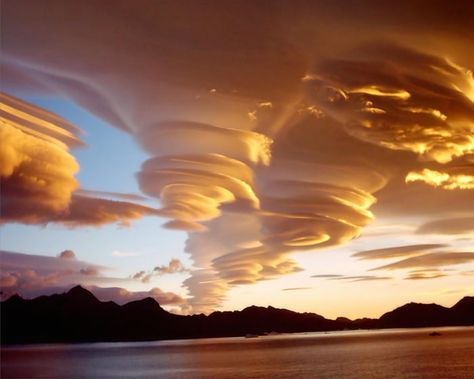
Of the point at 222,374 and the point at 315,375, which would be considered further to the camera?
the point at 222,374

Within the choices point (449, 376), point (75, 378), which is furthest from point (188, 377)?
point (449, 376)

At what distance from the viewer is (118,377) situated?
109750mm

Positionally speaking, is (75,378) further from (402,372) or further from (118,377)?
(402,372)

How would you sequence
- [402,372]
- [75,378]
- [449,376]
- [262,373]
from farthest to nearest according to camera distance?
1. [75,378]
2. [262,373]
3. [402,372]
4. [449,376]

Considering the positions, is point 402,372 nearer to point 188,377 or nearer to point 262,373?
point 262,373

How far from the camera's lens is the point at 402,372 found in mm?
89938

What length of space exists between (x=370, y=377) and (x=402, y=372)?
9.12 metres

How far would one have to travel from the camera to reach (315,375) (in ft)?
295

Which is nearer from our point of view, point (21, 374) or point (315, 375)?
point (315, 375)

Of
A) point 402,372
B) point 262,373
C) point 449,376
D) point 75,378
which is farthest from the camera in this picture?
point 75,378

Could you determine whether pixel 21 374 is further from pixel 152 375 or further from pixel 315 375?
pixel 315 375

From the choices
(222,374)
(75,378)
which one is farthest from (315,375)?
(75,378)

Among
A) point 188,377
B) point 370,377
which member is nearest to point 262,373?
point 188,377

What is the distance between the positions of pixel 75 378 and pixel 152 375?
50.8ft
